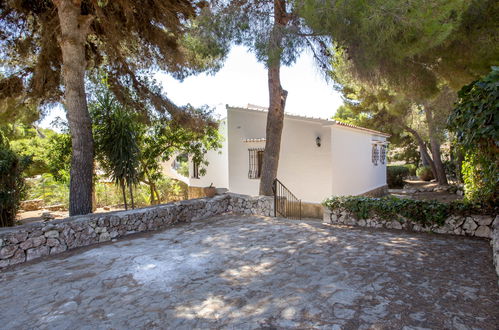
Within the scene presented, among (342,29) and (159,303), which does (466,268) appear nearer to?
(159,303)

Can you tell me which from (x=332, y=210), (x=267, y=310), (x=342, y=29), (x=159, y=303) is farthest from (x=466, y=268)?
(x=342, y=29)

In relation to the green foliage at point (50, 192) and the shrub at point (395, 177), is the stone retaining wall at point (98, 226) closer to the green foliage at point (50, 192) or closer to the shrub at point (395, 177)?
the green foliage at point (50, 192)

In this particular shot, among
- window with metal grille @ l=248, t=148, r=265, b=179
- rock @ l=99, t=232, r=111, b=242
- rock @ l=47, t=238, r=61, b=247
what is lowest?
rock @ l=99, t=232, r=111, b=242

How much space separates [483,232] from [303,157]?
731 centimetres

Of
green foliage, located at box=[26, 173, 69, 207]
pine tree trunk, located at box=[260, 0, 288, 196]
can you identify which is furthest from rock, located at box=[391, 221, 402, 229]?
green foliage, located at box=[26, 173, 69, 207]

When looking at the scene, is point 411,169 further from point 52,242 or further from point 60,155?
point 52,242

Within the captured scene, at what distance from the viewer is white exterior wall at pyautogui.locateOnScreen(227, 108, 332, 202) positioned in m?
12.1

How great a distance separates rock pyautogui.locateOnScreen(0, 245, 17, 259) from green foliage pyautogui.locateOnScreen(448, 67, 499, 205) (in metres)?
7.16

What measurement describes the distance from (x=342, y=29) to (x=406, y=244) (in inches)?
183

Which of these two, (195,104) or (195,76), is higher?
(195,76)

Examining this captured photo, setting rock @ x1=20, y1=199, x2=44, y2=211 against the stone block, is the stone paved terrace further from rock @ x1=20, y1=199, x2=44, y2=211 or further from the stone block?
rock @ x1=20, y1=199, x2=44, y2=211

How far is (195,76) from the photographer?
10422mm

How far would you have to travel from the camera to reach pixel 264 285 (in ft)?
13.0

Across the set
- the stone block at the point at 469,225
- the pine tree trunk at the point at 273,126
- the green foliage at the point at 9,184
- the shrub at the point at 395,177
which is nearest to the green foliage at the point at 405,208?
the stone block at the point at 469,225
